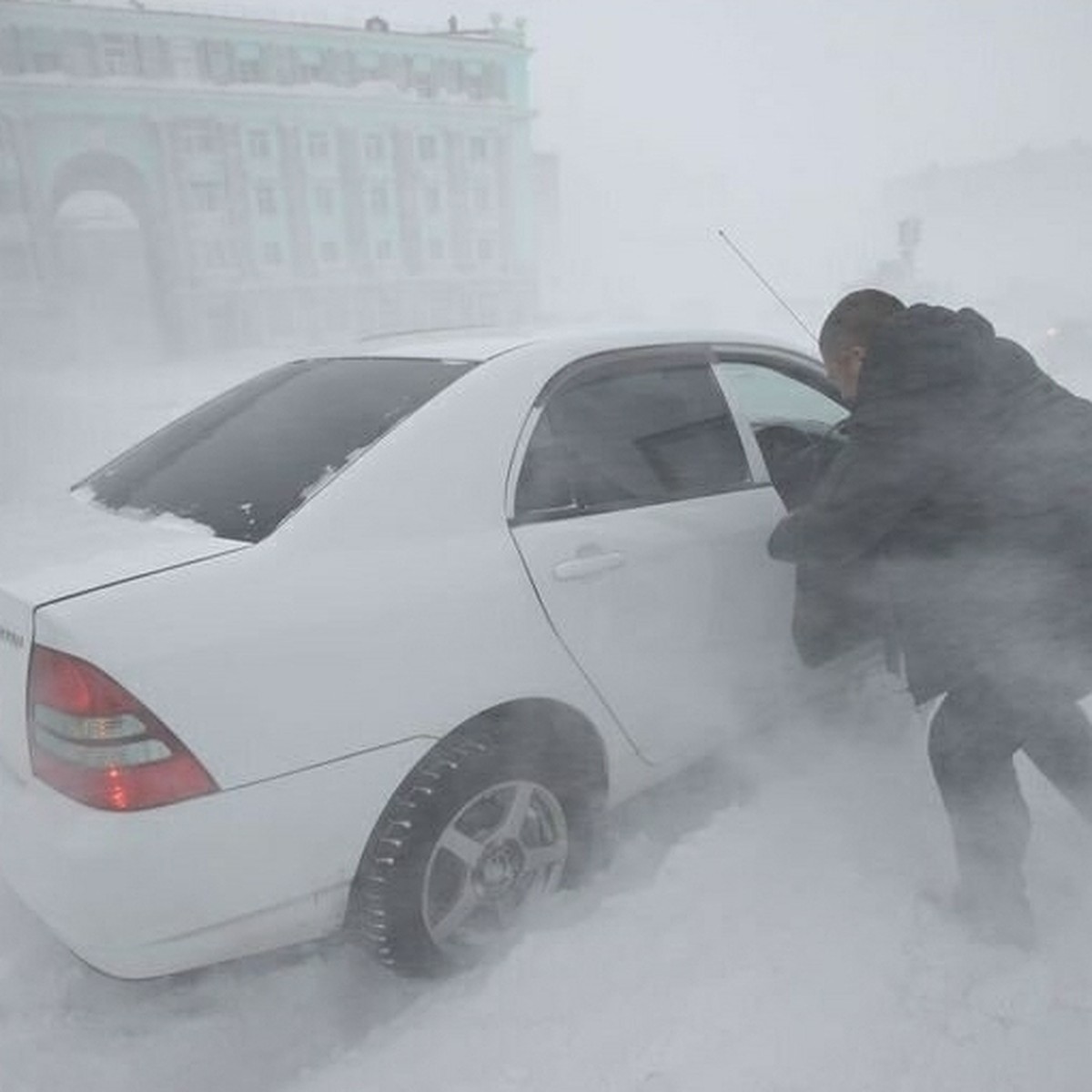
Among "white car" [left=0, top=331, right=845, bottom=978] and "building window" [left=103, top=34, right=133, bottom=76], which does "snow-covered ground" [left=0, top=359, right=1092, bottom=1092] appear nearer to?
"white car" [left=0, top=331, right=845, bottom=978]

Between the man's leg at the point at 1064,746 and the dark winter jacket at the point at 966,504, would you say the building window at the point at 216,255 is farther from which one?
the man's leg at the point at 1064,746

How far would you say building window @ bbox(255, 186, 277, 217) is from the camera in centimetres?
3103

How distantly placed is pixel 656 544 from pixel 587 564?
0.86 feet

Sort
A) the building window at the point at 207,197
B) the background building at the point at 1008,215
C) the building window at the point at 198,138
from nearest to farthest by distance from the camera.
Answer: the building window at the point at 198,138, the building window at the point at 207,197, the background building at the point at 1008,215

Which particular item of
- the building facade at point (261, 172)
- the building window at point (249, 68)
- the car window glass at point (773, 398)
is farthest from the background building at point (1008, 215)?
the car window glass at point (773, 398)

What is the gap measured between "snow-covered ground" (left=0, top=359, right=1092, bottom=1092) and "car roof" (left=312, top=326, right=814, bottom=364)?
1.44 metres

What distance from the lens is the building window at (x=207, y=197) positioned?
3006cm

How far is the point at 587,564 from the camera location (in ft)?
7.05

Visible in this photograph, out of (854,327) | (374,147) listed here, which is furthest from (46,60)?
(854,327)

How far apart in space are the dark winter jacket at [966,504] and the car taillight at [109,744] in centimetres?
146

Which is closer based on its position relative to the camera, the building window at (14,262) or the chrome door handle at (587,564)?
the chrome door handle at (587,564)

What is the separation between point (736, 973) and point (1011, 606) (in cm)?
106

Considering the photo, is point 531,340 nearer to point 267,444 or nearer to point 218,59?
point 267,444

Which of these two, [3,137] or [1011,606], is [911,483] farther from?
[3,137]
